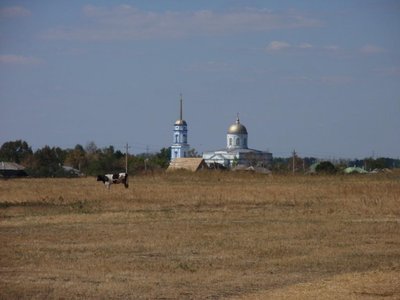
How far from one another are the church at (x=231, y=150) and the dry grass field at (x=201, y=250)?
98.2m

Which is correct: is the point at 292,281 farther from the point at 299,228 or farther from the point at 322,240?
the point at 299,228

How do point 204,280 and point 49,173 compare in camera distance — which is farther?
point 49,173

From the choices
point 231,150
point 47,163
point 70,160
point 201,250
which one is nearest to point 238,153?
point 231,150

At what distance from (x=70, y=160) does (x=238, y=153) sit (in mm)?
28315

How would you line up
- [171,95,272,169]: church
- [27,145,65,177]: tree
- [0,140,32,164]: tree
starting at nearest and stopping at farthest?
1. [27,145,65,177]: tree
2. [0,140,32,164]: tree
3. [171,95,272,169]: church

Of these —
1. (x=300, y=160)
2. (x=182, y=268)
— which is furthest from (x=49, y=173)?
(x=182, y=268)

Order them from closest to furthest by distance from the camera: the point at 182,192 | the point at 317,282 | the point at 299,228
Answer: the point at 317,282
the point at 299,228
the point at 182,192

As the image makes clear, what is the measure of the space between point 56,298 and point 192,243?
7622 millimetres

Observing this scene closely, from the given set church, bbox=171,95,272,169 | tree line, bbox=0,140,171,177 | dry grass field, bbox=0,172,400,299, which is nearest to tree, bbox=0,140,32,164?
tree line, bbox=0,140,171,177

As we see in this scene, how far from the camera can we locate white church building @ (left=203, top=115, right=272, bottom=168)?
13438cm

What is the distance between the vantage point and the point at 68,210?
103 ft

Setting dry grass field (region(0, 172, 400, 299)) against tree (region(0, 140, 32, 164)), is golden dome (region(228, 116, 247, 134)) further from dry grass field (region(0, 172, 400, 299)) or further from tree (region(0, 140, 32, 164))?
dry grass field (region(0, 172, 400, 299))

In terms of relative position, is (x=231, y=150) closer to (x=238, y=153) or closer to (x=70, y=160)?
(x=238, y=153)

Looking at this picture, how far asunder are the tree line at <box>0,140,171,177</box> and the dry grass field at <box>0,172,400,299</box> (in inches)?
2348
